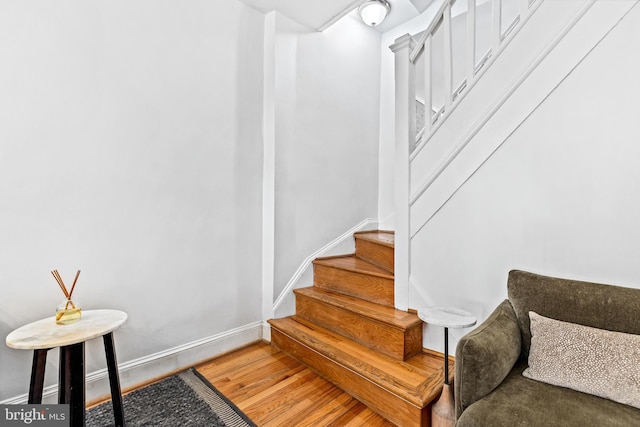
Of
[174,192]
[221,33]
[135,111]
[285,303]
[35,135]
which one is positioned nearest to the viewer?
[35,135]

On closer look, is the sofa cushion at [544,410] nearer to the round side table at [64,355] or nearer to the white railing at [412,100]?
the white railing at [412,100]

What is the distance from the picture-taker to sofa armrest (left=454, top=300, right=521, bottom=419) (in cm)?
126

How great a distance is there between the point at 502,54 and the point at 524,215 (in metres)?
0.92

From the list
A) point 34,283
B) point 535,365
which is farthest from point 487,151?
point 34,283

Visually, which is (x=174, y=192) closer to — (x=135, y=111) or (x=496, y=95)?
(x=135, y=111)

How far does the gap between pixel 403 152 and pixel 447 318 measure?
3.77 feet

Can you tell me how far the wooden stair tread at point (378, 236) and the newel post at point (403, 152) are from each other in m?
0.34

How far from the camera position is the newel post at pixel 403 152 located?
2223 millimetres

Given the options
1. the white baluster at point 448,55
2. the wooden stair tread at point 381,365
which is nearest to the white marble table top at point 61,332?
the wooden stair tread at point 381,365

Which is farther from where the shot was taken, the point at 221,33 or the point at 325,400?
the point at 221,33

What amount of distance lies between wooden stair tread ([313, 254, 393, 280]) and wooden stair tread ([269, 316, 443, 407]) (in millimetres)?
510

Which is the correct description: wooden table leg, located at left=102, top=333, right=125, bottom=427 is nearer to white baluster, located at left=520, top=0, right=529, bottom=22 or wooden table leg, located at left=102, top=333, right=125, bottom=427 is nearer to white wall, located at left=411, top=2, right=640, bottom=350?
white wall, located at left=411, top=2, right=640, bottom=350

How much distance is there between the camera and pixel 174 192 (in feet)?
7.18

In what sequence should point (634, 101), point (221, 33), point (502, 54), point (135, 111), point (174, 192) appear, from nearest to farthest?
point (634, 101) < point (502, 54) < point (135, 111) < point (174, 192) < point (221, 33)
